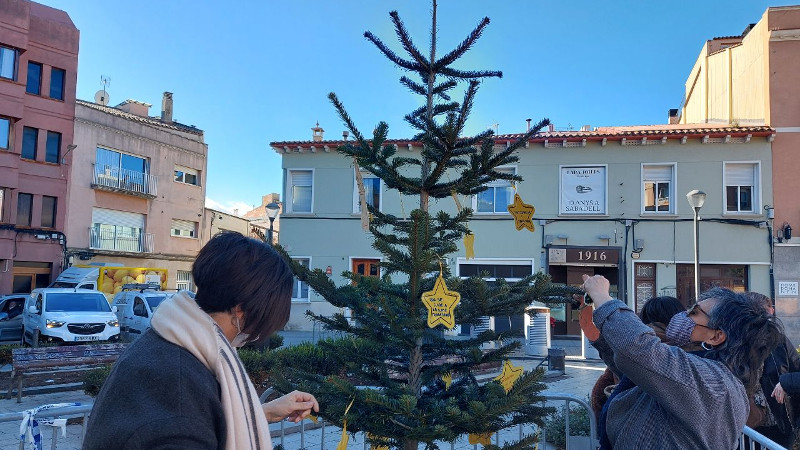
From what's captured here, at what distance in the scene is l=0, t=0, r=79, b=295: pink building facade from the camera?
22.5 meters

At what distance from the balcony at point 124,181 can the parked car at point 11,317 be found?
10683 millimetres

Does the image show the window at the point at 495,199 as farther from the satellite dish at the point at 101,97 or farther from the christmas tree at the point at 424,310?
the satellite dish at the point at 101,97

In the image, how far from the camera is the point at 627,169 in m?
17.6

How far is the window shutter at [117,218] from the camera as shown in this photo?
27039 mm

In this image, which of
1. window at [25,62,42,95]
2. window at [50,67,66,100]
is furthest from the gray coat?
window at [50,67,66,100]

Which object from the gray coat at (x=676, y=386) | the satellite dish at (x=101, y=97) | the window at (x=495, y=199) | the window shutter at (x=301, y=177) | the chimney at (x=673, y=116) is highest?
the satellite dish at (x=101, y=97)

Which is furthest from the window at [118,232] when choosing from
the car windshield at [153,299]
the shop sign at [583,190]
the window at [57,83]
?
the shop sign at [583,190]

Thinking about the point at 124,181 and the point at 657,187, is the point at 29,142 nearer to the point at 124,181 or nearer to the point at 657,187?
the point at 124,181

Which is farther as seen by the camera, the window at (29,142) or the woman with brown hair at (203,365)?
the window at (29,142)

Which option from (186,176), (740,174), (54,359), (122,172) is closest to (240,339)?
(54,359)

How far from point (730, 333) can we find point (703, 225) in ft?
56.3

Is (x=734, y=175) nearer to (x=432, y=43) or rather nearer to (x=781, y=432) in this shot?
(x=781, y=432)

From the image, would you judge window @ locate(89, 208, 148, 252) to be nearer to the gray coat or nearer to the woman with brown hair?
the woman with brown hair

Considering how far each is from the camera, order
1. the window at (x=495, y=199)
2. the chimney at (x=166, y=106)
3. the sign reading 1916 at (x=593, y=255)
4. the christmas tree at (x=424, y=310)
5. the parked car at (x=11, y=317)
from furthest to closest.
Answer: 1. the chimney at (x=166, y=106)
2. the window at (x=495, y=199)
3. the sign reading 1916 at (x=593, y=255)
4. the parked car at (x=11, y=317)
5. the christmas tree at (x=424, y=310)
